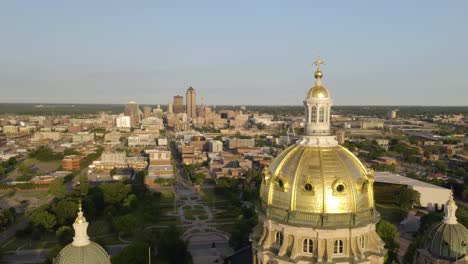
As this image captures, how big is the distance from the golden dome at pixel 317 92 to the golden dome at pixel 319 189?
15.1 ft

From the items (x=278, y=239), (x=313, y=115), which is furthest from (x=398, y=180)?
(x=278, y=239)

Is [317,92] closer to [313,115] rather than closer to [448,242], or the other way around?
[313,115]

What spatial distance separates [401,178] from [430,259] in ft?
224

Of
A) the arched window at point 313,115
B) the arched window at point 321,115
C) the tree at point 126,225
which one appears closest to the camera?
the arched window at point 321,115

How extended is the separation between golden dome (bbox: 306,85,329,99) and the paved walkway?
36.2 meters

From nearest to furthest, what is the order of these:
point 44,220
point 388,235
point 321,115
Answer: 1. point 321,115
2. point 388,235
3. point 44,220

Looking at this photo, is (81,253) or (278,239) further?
(81,253)

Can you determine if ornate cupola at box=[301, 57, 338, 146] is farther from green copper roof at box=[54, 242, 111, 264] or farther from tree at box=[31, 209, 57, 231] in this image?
tree at box=[31, 209, 57, 231]

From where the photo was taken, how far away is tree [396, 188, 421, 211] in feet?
297

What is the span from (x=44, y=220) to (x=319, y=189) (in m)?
60.2

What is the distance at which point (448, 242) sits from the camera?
137 feet

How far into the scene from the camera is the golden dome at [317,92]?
35562 millimetres

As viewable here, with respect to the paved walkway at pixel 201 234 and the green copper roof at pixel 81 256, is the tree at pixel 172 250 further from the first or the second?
the green copper roof at pixel 81 256

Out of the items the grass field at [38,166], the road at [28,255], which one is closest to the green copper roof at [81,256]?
the road at [28,255]
